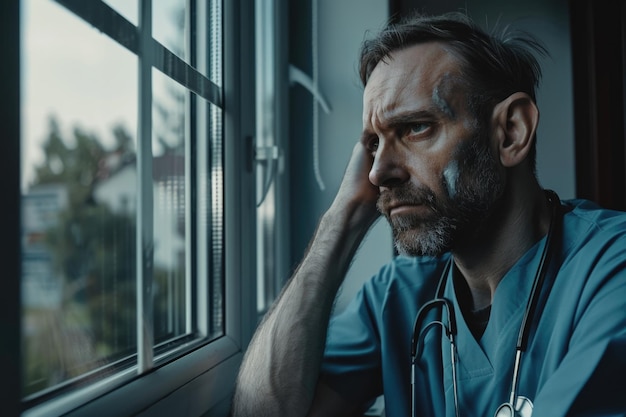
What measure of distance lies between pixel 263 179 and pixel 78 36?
66cm

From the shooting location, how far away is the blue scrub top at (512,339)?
684mm

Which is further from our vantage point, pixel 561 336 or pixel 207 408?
pixel 207 408

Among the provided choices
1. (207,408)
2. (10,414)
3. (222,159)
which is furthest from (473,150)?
(10,414)

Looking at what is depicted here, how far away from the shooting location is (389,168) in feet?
3.18

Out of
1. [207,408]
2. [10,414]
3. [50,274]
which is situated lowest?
[207,408]

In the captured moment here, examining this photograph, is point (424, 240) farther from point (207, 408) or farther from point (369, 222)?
point (207, 408)

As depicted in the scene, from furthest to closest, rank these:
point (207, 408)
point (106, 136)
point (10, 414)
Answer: point (207, 408)
point (106, 136)
point (10, 414)

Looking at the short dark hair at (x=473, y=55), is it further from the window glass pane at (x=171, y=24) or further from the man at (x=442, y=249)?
the window glass pane at (x=171, y=24)

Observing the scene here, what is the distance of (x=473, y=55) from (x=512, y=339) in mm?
463

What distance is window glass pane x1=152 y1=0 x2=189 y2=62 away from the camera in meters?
0.91

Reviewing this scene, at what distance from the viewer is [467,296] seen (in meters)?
1.05

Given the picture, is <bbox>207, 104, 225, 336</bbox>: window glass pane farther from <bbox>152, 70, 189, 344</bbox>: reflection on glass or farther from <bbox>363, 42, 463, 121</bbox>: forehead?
<bbox>363, 42, 463, 121</bbox>: forehead

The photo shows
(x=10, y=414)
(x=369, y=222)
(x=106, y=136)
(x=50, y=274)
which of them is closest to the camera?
(x=10, y=414)

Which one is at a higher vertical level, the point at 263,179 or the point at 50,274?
the point at 263,179
